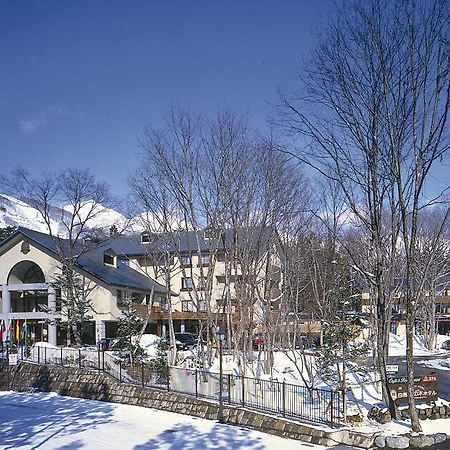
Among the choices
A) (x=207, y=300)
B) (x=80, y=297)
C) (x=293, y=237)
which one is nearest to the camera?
(x=207, y=300)

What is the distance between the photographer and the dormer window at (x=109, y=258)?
44969 millimetres

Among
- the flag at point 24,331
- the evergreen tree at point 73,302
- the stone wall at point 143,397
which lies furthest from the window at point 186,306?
the stone wall at point 143,397

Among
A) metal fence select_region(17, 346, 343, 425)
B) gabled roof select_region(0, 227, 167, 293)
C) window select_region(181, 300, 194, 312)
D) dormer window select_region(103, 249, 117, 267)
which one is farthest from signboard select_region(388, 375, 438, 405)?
window select_region(181, 300, 194, 312)

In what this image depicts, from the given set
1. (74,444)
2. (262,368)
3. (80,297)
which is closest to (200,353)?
(262,368)

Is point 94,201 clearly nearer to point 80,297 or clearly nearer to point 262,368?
point 80,297

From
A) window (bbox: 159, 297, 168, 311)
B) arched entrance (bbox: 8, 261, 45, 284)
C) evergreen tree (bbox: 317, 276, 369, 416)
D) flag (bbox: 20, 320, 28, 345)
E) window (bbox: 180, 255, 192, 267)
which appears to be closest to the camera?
evergreen tree (bbox: 317, 276, 369, 416)

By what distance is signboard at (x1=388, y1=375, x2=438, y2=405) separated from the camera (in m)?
16.1

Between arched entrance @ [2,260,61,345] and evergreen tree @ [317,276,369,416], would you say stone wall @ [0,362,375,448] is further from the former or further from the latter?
arched entrance @ [2,260,61,345]

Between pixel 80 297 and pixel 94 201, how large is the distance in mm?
7077

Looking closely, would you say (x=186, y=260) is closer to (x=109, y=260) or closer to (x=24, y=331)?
(x=109, y=260)

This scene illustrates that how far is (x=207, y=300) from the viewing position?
22844 mm

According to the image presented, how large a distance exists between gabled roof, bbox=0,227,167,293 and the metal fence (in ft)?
46.0

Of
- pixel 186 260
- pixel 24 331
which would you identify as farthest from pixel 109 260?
pixel 24 331

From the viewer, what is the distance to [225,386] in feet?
60.7
